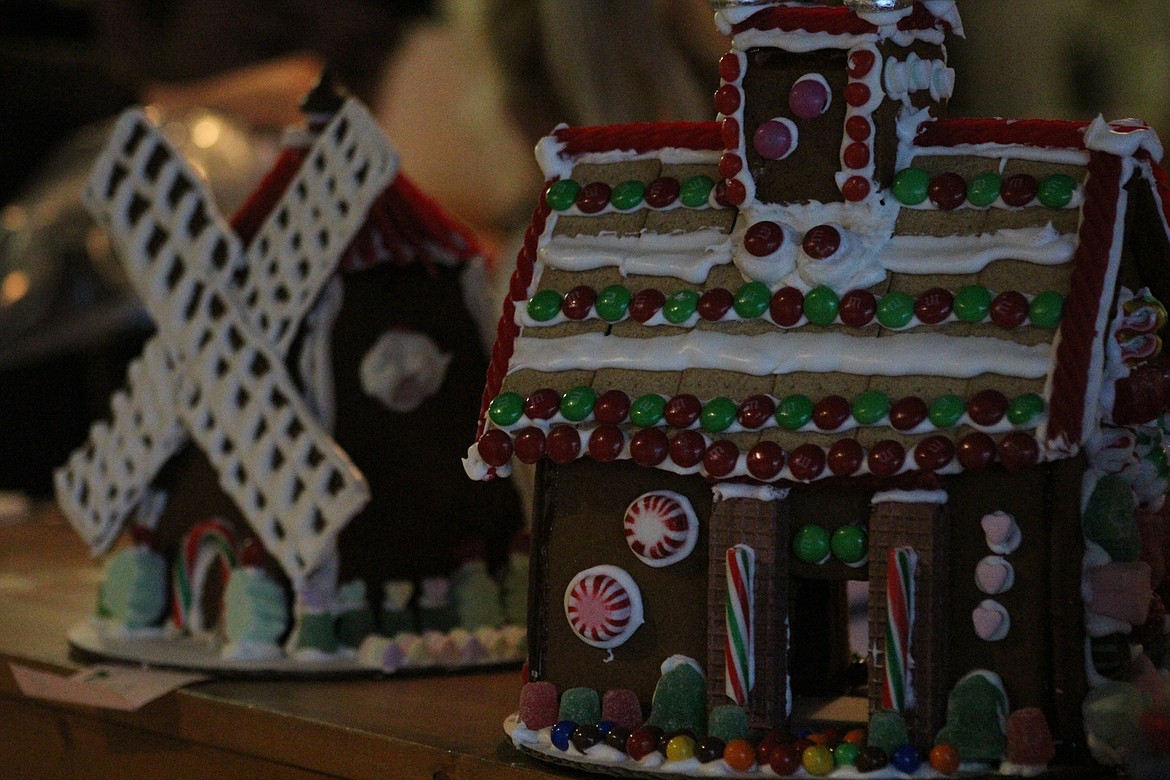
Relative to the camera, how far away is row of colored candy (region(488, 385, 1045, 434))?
1270 millimetres

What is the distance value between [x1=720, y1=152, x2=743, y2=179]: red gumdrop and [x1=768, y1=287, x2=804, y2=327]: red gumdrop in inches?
4.4

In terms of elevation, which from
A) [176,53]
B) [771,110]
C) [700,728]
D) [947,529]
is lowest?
[700,728]

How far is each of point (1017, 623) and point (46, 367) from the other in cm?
314

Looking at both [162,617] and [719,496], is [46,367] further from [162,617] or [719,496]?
[719,496]

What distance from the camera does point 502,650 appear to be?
190 cm

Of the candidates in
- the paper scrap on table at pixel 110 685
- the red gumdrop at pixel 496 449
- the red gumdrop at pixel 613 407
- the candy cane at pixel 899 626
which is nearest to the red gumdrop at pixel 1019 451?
the candy cane at pixel 899 626

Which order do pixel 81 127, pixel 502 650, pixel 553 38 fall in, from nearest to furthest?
1. pixel 502 650
2. pixel 553 38
3. pixel 81 127

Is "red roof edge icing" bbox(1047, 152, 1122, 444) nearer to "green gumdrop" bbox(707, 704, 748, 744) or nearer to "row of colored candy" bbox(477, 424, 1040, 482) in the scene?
"row of colored candy" bbox(477, 424, 1040, 482)

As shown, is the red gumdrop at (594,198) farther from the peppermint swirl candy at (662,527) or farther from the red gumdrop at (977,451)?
the red gumdrop at (977,451)

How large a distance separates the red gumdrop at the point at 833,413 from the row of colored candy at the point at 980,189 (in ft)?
0.62

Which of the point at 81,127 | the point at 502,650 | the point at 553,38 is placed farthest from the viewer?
the point at 81,127

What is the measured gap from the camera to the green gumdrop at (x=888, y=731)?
50.9 inches

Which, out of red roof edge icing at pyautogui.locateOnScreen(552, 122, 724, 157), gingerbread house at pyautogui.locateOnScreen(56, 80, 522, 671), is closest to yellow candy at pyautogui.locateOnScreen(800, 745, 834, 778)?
red roof edge icing at pyautogui.locateOnScreen(552, 122, 724, 157)

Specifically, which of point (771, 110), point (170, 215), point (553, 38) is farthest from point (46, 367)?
point (771, 110)
